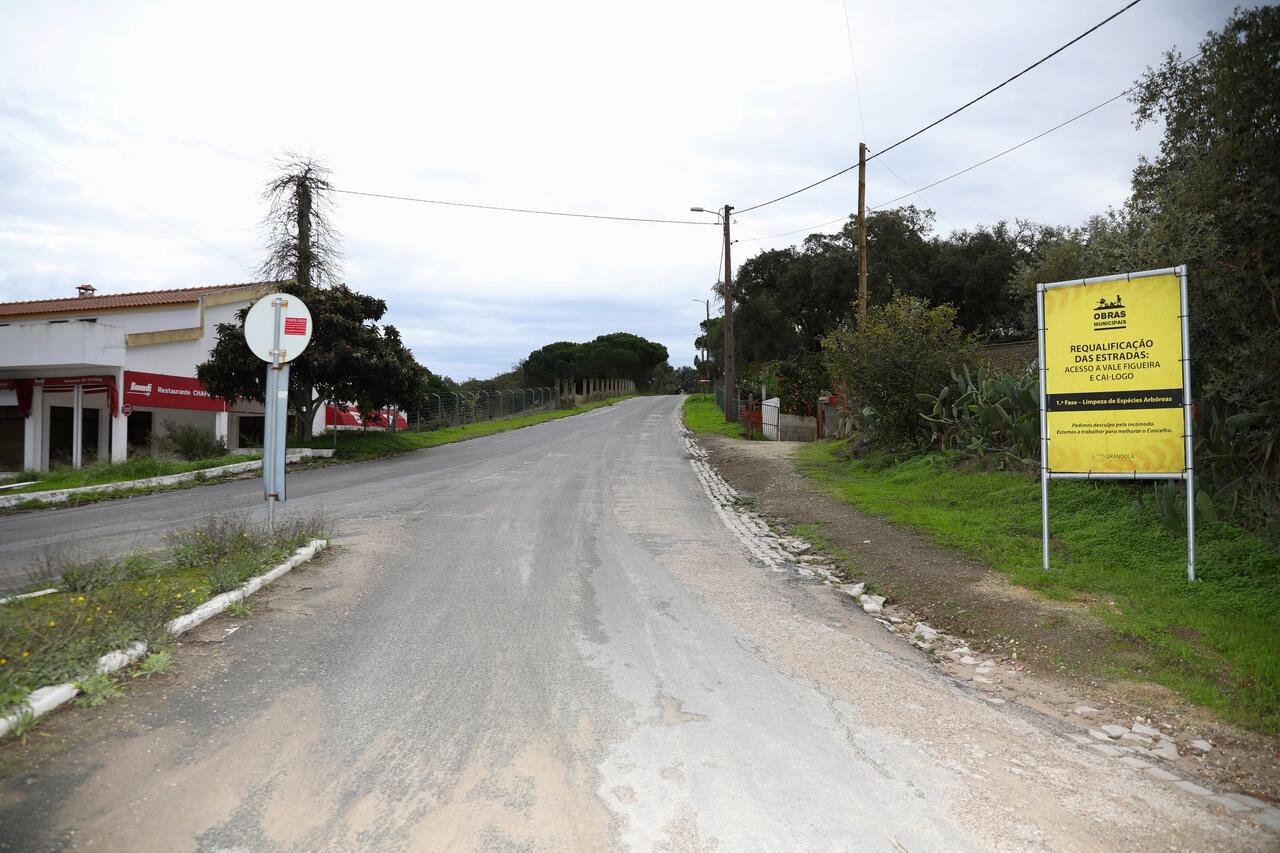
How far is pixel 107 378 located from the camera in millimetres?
22875

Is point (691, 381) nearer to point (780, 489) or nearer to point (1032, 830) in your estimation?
point (780, 489)

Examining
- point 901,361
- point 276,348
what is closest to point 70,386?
point 276,348

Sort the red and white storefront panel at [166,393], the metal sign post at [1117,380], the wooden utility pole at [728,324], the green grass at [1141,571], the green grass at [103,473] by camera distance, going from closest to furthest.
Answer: the green grass at [1141,571] → the metal sign post at [1117,380] → the green grass at [103,473] → the red and white storefront panel at [166,393] → the wooden utility pole at [728,324]

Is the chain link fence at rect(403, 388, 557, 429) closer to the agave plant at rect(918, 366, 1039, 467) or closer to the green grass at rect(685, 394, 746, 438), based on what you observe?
the green grass at rect(685, 394, 746, 438)

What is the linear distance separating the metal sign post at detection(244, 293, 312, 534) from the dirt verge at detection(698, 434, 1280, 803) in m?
6.20

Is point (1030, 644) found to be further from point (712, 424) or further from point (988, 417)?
point (712, 424)

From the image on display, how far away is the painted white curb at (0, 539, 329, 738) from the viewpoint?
14.3 ft

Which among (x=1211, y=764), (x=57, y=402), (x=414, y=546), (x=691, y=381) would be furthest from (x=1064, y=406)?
(x=691, y=381)

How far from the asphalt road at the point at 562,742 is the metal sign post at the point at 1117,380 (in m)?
2.96

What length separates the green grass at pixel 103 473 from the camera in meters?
17.8

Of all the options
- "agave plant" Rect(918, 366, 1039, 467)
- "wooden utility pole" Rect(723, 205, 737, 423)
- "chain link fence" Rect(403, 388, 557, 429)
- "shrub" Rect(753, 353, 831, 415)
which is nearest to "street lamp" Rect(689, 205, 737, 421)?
"wooden utility pole" Rect(723, 205, 737, 423)

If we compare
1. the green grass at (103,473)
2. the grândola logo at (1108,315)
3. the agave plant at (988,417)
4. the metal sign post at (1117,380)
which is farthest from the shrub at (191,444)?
the grândola logo at (1108,315)

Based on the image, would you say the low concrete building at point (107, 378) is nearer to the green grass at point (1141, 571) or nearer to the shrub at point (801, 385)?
the shrub at point (801, 385)

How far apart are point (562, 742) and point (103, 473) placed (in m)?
18.5
